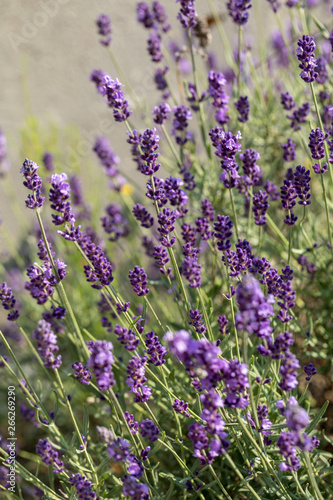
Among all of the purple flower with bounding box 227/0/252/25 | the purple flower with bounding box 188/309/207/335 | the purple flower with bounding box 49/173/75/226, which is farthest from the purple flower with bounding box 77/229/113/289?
the purple flower with bounding box 227/0/252/25

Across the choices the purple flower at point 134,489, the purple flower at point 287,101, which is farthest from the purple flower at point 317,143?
the purple flower at point 134,489

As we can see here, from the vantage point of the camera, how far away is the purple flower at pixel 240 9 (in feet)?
6.22

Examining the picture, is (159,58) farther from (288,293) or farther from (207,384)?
(207,384)

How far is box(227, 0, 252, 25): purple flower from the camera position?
1895 millimetres

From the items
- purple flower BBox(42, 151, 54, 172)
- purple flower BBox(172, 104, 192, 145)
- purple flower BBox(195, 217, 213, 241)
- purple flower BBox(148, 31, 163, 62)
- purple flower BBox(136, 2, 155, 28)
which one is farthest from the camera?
purple flower BBox(42, 151, 54, 172)

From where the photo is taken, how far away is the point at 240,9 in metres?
1.91

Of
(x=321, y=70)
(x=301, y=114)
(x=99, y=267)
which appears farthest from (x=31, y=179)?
(x=321, y=70)

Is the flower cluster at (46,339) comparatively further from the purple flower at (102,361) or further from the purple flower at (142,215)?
the purple flower at (142,215)

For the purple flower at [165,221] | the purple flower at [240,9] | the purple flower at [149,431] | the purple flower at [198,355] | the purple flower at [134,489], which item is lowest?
the purple flower at [134,489]

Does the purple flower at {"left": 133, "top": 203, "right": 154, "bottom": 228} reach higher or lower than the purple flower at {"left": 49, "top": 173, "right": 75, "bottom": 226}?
higher

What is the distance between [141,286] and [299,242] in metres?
0.82

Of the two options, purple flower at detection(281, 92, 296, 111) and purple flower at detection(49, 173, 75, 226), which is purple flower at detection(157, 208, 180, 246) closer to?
purple flower at detection(49, 173, 75, 226)

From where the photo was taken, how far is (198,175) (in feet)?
7.62

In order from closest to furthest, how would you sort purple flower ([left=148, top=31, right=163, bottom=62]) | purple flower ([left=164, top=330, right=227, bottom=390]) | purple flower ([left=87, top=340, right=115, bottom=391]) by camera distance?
purple flower ([left=164, top=330, right=227, bottom=390]) → purple flower ([left=87, top=340, right=115, bottom=391]) → purple flower ([left=148, top=31, right=163, bottom=62])
